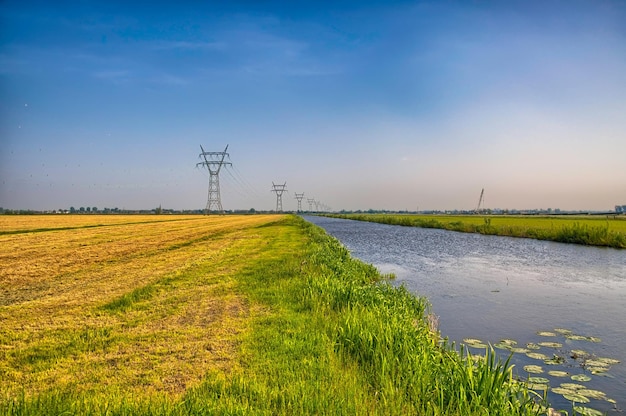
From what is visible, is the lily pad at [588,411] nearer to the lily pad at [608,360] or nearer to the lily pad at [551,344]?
the lily pad at [608,360]

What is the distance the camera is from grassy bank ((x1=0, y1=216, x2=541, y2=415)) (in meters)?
5.02

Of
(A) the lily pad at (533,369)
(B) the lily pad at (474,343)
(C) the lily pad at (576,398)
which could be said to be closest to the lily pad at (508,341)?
(B) the lily pad at (474,343)

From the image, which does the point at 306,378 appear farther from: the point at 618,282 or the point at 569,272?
the point at 569,272

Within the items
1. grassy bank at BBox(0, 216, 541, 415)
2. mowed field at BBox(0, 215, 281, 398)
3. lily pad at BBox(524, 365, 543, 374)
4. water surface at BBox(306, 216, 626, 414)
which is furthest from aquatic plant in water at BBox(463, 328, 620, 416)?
mowed field at BBox(0, 215, 281, 398)

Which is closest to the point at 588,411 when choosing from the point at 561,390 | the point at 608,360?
the point at 561,390

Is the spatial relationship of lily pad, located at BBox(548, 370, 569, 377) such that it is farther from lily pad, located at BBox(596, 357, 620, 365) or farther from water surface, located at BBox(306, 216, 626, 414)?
lily pad, located at BBox(596, 357, 620, 365)

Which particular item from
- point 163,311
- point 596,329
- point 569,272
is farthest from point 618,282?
point 163,311

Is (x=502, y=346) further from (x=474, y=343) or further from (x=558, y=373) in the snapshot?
(x=558, y=373)

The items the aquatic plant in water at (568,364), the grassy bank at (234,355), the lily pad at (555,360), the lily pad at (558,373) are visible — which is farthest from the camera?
the lily pad at (555,360)

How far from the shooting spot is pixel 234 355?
6938 millimetres

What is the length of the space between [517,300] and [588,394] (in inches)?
312

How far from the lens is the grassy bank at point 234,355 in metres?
5.02

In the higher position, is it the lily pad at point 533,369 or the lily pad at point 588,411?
the lily pad at point 588,411

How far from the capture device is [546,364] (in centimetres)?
804
